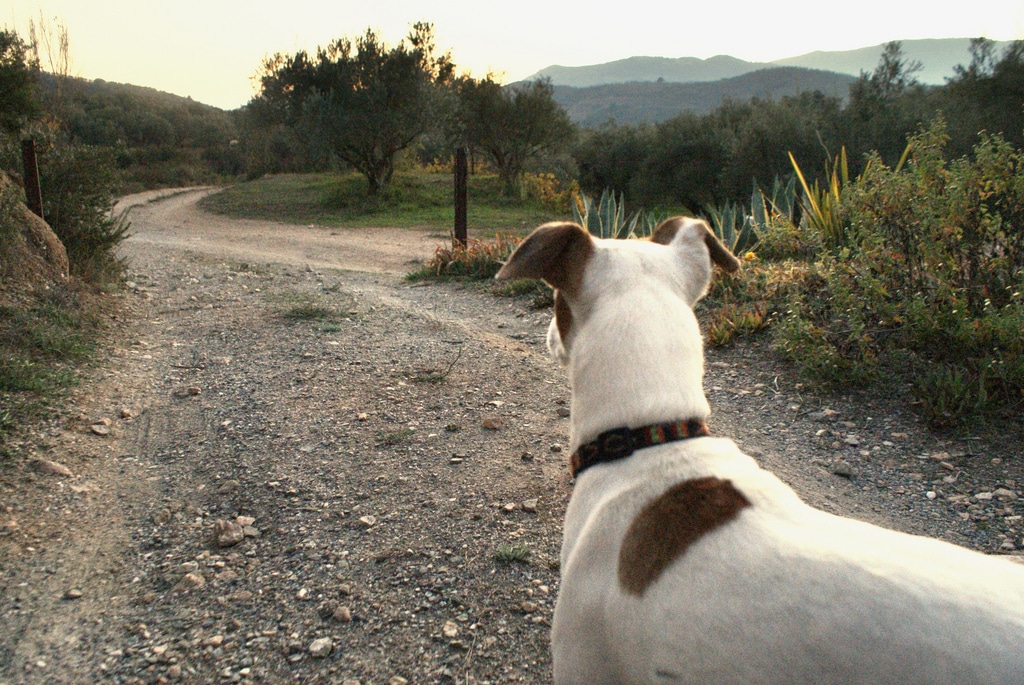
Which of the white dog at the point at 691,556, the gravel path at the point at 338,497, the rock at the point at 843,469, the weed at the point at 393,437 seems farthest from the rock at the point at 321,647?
the rock at the point at 843,469

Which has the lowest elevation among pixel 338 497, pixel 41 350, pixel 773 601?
pixel 338 497

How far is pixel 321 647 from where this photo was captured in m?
2.65

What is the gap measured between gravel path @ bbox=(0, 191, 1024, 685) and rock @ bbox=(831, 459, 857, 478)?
4 cm

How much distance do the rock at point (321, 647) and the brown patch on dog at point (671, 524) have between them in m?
1.55

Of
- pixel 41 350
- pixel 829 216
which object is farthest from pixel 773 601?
pixel 829 216

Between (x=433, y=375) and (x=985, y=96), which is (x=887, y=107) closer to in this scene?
(x=985, y=96)

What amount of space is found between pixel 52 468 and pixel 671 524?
3.68 m

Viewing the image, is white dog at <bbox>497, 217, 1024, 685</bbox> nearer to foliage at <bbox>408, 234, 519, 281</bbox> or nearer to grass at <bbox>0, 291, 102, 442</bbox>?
grass at <bbox>0, 291, 102, 442</bbox>

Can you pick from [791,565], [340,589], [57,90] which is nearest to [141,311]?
→ [340,589]

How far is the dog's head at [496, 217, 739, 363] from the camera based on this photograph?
74.4 inches

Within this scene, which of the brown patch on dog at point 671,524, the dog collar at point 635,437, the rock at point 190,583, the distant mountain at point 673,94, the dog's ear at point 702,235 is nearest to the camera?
the brown patch on dog at point 671,524

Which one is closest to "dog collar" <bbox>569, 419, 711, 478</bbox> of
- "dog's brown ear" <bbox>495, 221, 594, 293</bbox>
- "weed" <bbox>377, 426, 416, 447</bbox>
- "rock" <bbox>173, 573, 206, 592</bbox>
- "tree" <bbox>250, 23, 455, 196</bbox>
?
"dog's brown ear" <bbox>495, 221, 594, 293</bbox>

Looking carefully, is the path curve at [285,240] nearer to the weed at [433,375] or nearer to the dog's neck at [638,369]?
the weed at [433,375]

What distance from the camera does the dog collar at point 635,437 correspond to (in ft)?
5.61
